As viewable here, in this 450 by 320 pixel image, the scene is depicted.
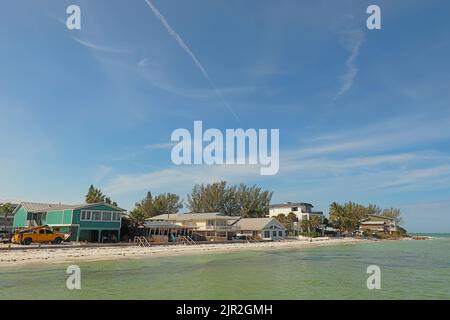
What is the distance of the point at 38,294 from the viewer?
19.2 meters

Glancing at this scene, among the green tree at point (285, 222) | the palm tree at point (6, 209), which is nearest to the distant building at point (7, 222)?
the palm tree at point (6, 209)

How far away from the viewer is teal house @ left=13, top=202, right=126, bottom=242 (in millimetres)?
47750

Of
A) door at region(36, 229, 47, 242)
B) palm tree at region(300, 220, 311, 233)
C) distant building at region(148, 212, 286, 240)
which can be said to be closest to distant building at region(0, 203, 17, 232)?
distant building at region(148, 212, 286, 240)

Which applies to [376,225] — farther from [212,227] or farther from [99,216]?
[99,216]

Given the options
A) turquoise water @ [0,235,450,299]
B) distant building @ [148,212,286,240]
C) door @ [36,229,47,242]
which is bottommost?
turquoise water @ [0,235,450,299]

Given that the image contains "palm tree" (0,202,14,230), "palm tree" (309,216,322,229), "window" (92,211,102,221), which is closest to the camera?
"window" (92,211,102,221)

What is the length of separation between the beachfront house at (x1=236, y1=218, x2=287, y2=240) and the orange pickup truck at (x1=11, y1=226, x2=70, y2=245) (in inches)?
1578

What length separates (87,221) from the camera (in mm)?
48375

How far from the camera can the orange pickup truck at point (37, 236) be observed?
4319cm

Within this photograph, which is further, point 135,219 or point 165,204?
point 165,204

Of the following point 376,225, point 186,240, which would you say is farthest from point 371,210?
point 186,240

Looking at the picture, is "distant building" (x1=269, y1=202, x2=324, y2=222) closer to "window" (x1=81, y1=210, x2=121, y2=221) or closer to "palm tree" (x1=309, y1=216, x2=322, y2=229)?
"palm tree" (x1=309, y1=216, x2=322, y2=229)

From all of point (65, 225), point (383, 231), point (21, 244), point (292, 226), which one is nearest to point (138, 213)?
point (65, 225)

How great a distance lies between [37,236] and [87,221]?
246 inches
